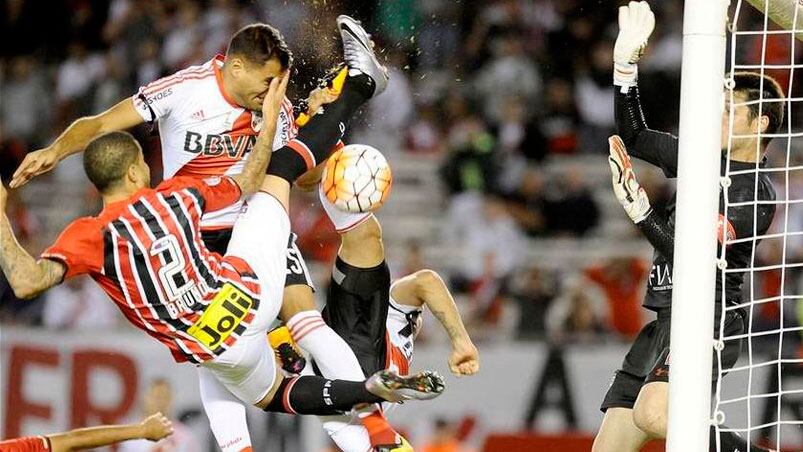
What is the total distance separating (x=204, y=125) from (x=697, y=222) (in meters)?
2.43

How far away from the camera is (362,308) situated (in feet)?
23.6

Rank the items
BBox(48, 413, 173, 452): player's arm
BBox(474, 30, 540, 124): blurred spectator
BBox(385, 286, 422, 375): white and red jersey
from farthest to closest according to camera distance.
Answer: BBox(474, 30, 540, 124): blurred spectator < BBox(385, 286, 422, 375): white and red jersey < BBox(48, 413, 173, 452): player's arm

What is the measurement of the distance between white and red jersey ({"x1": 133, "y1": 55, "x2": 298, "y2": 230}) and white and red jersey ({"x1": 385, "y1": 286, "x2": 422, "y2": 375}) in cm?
107

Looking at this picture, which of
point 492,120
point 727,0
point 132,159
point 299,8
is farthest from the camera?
point 492,120

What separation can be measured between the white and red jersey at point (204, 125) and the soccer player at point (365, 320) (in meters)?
0.45

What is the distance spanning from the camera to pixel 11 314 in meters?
13.4

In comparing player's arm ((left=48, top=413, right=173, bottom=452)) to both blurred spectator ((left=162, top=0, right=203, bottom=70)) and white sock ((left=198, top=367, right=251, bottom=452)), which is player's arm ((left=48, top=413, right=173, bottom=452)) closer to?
white sock ((left=198, top=367, right=251, bottom=452))

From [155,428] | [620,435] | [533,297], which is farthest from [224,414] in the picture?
[533,297]

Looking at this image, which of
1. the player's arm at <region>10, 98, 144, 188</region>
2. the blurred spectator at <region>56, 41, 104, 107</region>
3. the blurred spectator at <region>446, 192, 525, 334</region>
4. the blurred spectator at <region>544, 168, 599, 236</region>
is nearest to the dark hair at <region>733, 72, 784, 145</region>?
the player's arm at <region>10, 98, 144, 188</region>

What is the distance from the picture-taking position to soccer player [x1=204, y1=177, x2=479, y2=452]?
7.03m

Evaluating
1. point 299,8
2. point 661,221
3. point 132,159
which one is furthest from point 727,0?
point 299,8

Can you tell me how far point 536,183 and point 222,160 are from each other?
775 cm

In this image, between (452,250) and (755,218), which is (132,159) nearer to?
(755,218)

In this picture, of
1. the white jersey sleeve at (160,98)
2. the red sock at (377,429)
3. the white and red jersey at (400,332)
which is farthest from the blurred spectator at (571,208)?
the white jersey sleeve at (160,98)
